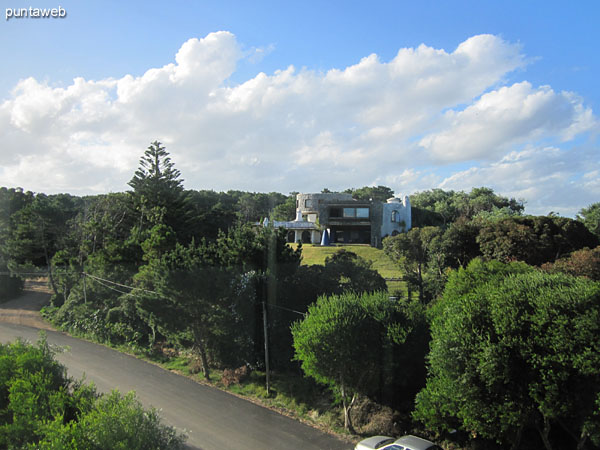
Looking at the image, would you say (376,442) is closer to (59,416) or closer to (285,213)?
(59,416)

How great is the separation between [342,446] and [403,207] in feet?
120

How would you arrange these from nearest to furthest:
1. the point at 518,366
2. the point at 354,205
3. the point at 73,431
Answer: the point at 73,431 → the point at 518,366 → the point at 354,205

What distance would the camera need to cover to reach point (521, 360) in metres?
8.66

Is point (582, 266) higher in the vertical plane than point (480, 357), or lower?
higher

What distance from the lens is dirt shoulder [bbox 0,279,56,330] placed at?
2617 centimetres

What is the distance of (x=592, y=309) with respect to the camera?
7910 mm

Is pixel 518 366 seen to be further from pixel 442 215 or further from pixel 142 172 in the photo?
pixel 442 215

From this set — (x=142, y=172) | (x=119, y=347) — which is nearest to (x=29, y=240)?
(x=142, y=172)

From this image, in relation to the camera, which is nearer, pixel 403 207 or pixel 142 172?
pixel 142 172

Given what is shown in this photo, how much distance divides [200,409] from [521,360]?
965cm

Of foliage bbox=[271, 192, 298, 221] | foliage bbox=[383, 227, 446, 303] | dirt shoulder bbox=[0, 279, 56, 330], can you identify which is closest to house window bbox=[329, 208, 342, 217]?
foliage bbox=[271, 192, 298, 221]

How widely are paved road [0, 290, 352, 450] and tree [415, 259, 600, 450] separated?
12.5 feet

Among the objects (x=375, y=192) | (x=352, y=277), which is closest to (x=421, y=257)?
(x=352, y=277)

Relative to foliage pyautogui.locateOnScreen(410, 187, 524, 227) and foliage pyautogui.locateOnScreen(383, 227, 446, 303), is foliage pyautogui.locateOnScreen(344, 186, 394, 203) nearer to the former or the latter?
foliage pyautogui.locateOnScreen(410, 187, 524, 227)
